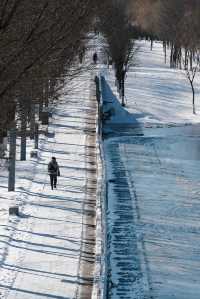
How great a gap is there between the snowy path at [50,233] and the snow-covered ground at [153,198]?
70cm

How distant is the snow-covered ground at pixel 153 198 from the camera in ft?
53.5

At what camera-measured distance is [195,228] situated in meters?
20.8

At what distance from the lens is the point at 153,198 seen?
79.4 ft

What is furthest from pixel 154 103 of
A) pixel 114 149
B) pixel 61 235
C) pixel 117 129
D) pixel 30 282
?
pixel 30 282

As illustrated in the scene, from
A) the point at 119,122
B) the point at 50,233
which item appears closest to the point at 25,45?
the point at 50,233

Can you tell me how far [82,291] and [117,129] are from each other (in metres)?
26.2

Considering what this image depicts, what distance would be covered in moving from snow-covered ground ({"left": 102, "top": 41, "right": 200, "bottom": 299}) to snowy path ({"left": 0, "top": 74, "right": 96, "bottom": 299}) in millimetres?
697

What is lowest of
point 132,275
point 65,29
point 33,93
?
point 132,275

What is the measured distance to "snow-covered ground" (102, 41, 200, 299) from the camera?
1631 cm

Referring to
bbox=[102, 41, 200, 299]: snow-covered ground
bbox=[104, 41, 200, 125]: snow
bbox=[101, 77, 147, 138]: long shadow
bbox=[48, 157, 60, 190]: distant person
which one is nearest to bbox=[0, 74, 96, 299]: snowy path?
bbox=[48, 157, 60, 190]: distant person

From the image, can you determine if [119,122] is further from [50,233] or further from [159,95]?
[50,233]

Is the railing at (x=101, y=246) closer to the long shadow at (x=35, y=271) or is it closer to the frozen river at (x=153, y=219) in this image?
the frozen river at (x=153, y=219)

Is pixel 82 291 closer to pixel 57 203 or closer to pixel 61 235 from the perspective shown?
pixel 61 235

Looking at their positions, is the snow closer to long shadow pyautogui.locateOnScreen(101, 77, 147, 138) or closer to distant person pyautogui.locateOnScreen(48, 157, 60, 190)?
long shadow pyautogui.locateOnScreen(101, 77, 147, 138)
